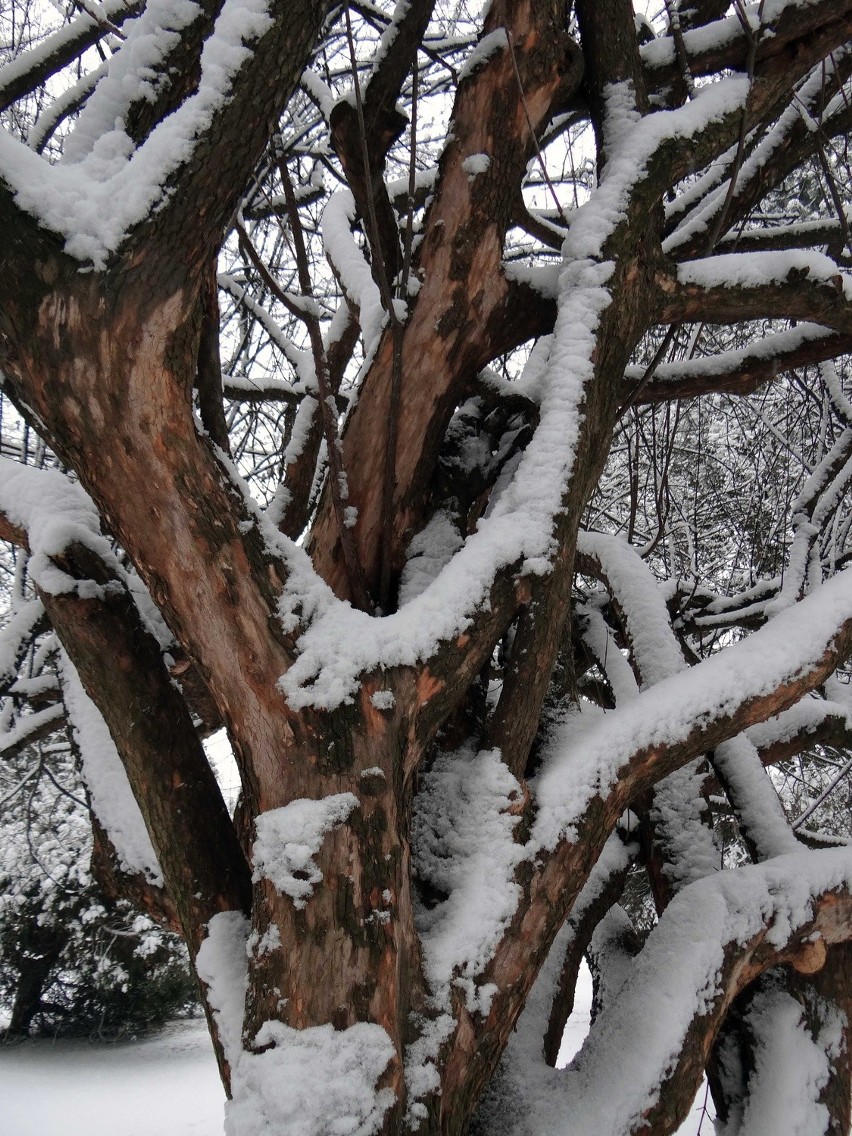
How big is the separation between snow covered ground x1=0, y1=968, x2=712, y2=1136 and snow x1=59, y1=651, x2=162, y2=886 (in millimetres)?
4692

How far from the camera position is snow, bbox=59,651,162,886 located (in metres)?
1.63

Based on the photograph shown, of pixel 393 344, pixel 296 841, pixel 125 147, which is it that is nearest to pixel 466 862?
pixel 296 841

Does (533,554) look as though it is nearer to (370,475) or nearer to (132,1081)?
(370,475)

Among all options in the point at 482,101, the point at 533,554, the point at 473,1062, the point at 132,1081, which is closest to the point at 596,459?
the point at 533,554

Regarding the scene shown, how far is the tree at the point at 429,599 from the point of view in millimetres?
1205

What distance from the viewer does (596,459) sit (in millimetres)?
1808

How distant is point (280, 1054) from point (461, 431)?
56.0 inches

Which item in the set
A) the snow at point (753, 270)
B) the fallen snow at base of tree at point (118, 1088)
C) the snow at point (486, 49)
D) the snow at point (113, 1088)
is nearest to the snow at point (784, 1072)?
the snow at point (753, 270)

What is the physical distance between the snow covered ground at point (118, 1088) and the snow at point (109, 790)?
4692 mm

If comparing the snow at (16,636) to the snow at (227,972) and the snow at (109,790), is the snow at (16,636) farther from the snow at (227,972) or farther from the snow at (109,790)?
the snow at (227,972)

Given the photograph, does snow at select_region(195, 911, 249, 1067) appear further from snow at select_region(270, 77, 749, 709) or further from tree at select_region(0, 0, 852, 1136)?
snow at select_region(270, 77, 749, 709)

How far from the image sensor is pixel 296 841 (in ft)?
4.01

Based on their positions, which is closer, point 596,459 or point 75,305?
point 75,305

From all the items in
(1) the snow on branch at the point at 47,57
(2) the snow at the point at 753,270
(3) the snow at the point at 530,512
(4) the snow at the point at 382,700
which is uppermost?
(1) the snow on branch at the point at 47,57
